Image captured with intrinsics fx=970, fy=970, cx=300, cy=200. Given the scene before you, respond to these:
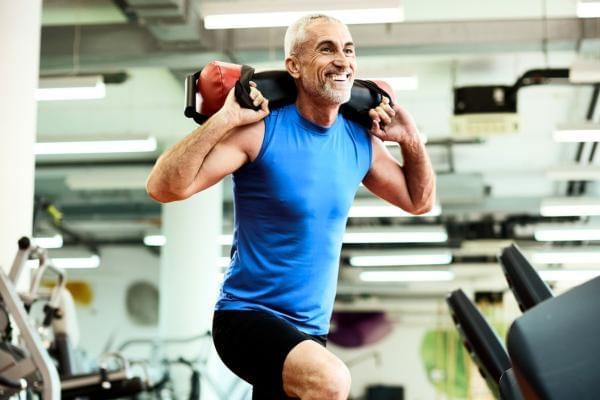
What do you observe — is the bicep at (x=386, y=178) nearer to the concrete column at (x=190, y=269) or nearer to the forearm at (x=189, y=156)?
the forearm at (x=189, y=156)

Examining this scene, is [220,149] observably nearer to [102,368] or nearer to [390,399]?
[102,368]

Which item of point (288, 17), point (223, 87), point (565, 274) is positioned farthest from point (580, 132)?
point (565, 274)

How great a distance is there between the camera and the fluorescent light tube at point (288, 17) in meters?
5.76

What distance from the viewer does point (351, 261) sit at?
15914mm

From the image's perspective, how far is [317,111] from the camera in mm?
2377

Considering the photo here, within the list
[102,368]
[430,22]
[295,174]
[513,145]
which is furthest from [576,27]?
[295,174]

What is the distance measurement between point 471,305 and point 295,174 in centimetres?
79

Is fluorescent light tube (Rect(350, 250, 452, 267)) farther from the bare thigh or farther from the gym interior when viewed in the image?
the bare thigh

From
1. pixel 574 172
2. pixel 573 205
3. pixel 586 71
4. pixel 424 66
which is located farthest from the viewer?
pixel 573 205

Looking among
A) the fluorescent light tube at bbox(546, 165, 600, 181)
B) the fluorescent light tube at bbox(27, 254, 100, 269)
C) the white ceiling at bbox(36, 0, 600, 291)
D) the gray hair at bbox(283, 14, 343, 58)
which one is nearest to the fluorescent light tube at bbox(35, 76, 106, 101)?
the white ceiling at bbox(36, 0, 600, 291)

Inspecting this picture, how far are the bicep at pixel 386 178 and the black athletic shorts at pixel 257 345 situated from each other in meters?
0.48

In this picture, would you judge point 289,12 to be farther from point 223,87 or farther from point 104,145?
point 223,87

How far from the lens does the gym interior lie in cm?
428

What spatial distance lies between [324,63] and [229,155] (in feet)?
1.05
